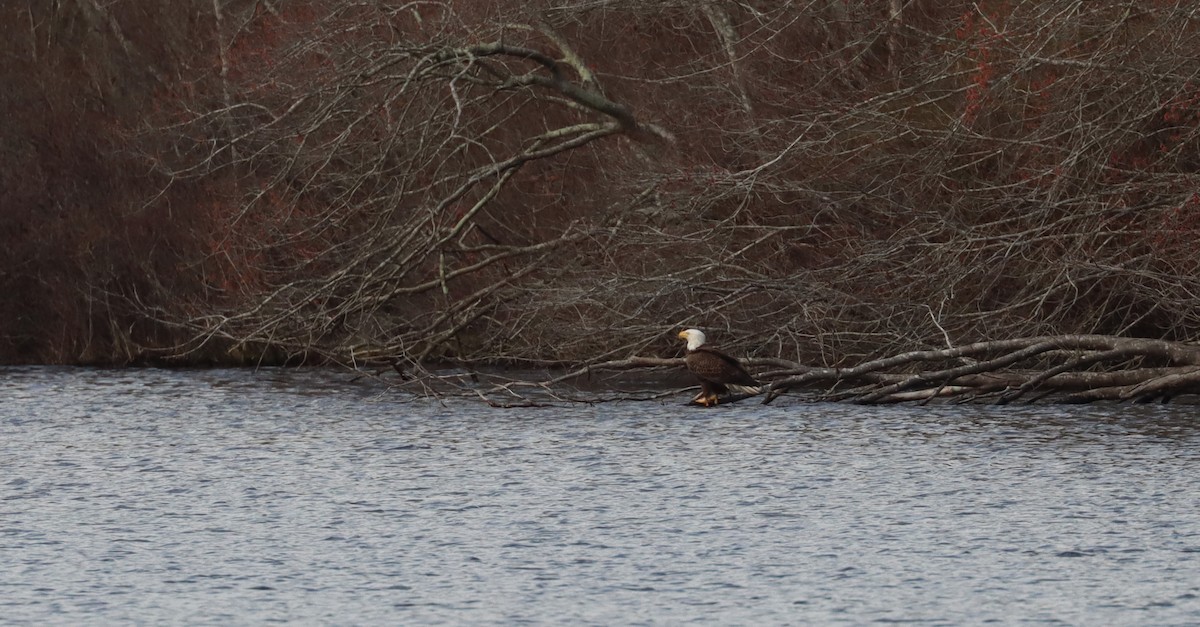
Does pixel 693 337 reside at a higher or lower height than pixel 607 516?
higher

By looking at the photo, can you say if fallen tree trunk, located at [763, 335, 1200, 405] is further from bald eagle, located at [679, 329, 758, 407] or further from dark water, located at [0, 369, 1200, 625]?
bald eagle, located at [679, 329, 758, 407]

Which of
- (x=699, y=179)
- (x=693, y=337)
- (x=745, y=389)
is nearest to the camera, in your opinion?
(x=693, y=337)

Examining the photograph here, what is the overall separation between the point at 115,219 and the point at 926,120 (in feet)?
39.7

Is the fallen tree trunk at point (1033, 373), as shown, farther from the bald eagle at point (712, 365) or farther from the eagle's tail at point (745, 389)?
the bald eagle at point (712, 365)

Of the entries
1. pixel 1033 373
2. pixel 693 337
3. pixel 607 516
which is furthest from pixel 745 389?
pixel 607 516

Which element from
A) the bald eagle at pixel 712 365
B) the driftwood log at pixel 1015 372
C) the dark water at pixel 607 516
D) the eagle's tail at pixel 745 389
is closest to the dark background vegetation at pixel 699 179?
the driftwood log at pixel 1015 372

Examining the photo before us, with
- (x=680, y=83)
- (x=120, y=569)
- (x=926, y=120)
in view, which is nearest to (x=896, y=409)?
(x=926, y=120)

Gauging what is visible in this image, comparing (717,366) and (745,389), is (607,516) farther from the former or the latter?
(745,389)

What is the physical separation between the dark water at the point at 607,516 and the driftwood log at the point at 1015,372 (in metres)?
0.31

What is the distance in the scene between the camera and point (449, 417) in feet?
53.4

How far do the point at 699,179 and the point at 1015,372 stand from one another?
3.40m

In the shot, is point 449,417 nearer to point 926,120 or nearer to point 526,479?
point 526,479

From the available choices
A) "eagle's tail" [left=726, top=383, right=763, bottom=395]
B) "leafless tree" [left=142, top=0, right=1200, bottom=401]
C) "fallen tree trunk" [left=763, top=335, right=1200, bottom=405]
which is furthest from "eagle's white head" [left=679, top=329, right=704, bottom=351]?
"fallen tree trunk" [left=763, top=335, right=1200, bottom=405]

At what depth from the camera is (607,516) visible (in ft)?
34.9
